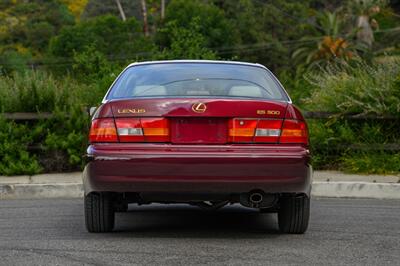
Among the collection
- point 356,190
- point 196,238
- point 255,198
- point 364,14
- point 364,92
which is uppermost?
point 255,198

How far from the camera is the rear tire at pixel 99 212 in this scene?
7.09m

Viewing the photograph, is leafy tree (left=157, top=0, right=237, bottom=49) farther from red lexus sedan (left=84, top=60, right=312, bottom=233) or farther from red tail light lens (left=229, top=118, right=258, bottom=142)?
red tail light lens (left=229, top=118, right=258, bottom=142)

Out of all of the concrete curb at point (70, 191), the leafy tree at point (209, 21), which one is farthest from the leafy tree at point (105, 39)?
the concrete curb at point (70, 191)

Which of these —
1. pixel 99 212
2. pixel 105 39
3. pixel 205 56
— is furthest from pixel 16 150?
pixel 105 39

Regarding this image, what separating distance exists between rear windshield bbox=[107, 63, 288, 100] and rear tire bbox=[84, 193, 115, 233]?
2.60 feet

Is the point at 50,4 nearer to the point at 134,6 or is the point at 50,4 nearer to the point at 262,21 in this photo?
the point at 134,6

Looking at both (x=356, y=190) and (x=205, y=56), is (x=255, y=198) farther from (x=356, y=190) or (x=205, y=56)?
(x=205, y=56)

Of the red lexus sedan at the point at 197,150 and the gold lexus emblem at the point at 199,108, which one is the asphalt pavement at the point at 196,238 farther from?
the gold lexus emblem at the point at 199,108

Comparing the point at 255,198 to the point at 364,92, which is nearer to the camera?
the point at 255,198

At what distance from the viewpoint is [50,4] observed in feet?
470

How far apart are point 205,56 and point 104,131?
54.8ft

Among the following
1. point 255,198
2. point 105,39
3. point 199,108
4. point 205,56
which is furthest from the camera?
point 105,39

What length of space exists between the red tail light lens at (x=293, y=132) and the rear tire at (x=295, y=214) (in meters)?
0.50

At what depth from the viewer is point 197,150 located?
6594 millimetres
